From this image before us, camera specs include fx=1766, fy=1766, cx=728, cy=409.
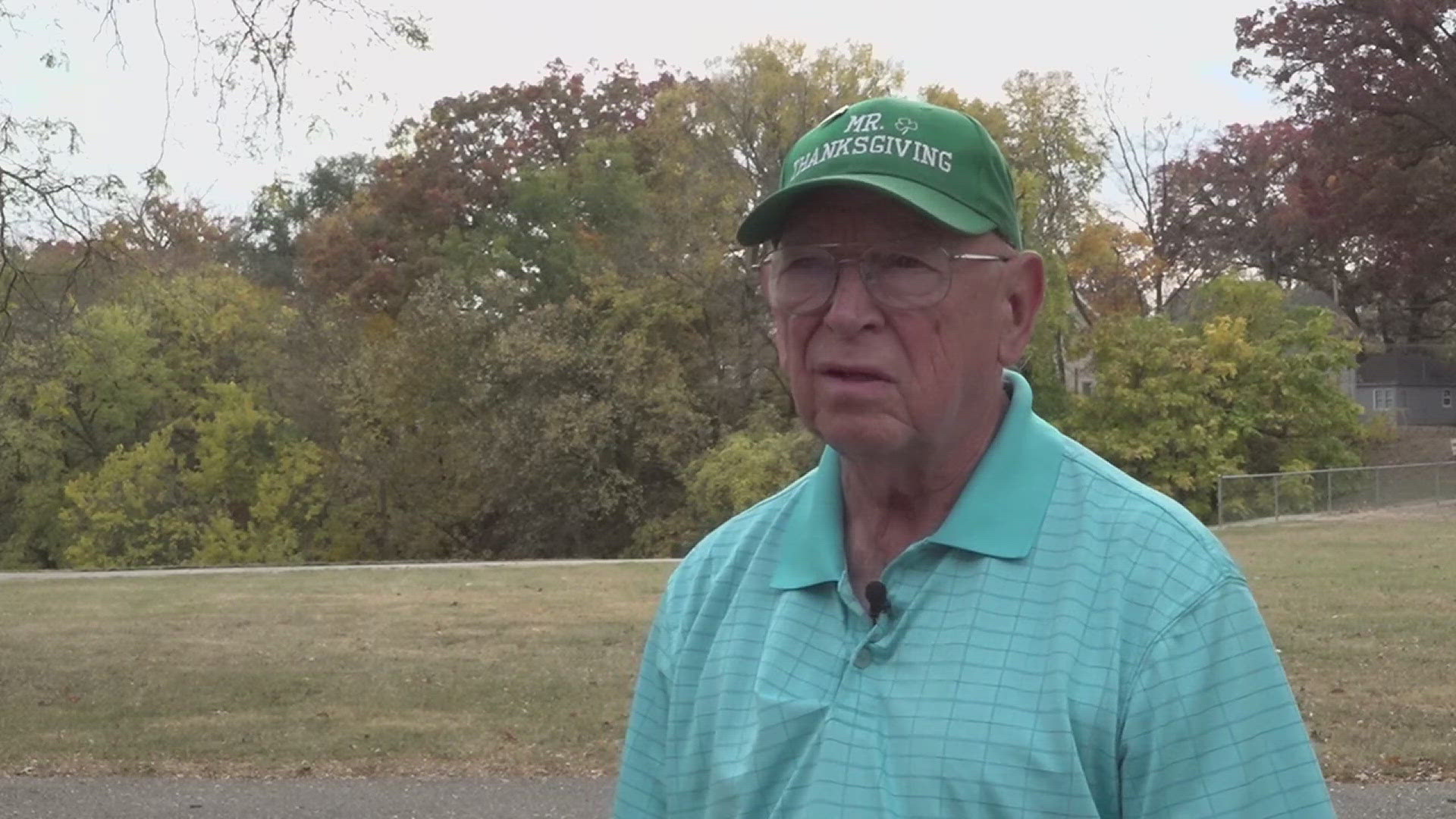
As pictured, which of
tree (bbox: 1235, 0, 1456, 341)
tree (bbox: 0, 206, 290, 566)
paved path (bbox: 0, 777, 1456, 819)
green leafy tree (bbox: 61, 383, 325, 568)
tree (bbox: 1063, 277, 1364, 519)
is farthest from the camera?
green leafy tree (bbox: 61, 383, 325, 568)

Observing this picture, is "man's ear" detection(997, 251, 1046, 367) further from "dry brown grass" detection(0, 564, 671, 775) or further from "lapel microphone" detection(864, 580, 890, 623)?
"dry brown grass" detection(0, 564, 671, 775)

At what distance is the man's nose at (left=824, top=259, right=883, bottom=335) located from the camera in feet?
7.39

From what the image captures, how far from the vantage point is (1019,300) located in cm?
234

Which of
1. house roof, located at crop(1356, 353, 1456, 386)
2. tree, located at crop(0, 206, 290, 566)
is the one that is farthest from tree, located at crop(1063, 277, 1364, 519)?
tree, located at crop(0, 206, 290, 566)

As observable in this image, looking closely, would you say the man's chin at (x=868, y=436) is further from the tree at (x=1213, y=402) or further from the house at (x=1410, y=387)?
the house at (x=1410, y=387)

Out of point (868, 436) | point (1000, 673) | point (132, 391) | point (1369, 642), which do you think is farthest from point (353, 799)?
point (132, 391)

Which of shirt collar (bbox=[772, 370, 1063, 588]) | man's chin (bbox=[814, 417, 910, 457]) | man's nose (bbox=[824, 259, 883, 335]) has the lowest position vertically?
shirt collar (bbox=[772, 370, 1063, 588])

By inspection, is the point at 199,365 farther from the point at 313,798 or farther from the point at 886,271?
the point at 886,271

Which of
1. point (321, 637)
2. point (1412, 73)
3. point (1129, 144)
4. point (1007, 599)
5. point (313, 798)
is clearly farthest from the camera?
point (1129, 144)

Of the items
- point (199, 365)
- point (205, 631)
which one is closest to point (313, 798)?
point (205, 631)

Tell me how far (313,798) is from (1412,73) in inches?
1175

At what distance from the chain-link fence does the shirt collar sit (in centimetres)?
3290

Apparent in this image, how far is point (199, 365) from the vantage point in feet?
165

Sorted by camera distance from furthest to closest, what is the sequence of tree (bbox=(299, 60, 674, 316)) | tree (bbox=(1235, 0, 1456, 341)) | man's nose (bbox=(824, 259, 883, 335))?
tree (bbox=(299, 60, 674, 316)), tree (bbox=(1235, 0, 1456, 341)), man's nose (bbox=(824, 259, 883, 335))
